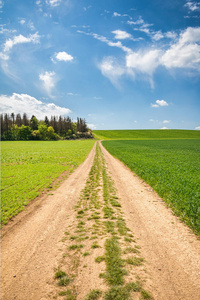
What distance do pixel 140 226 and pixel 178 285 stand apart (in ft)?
10.1

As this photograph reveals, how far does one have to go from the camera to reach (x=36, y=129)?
125312 mm

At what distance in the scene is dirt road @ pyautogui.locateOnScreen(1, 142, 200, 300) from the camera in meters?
4.23

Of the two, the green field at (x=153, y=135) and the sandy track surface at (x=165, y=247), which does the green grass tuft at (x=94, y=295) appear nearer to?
the sandy track surface at (x=165, y=247)

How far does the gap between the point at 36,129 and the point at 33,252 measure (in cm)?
13127

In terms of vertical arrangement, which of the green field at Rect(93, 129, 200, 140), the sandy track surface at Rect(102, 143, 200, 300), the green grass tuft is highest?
the green field at Rect(93, 129, 200, 140)

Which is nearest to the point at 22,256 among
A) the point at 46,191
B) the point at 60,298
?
the point at 60,298

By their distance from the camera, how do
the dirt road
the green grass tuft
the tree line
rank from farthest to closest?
1. the tree line
2. the dirt road
3. the green grass tuft

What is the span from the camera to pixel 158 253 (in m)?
5.54

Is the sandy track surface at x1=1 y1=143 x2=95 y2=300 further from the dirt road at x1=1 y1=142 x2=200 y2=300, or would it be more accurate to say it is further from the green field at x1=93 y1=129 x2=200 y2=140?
the green field at x1=93 y1=129 x2=200 y2=140

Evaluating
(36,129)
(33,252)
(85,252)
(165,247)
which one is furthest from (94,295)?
(36,129)

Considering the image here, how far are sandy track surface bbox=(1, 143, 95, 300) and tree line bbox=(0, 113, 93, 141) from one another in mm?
113123

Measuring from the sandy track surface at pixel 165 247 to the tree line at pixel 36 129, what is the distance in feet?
375

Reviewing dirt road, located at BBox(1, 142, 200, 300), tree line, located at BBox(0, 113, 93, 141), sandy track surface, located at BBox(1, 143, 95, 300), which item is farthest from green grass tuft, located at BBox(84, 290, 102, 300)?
tree line, located at BBox(0, 113, 93, 141)

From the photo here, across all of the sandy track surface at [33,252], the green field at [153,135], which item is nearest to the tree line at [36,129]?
the green field at [153,135]
